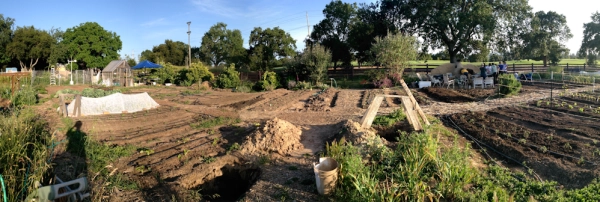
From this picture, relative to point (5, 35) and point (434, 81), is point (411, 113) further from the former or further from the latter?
point (5, 35)

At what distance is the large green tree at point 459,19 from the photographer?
2478 cm

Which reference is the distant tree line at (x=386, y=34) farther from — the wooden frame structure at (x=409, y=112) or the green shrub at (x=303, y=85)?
the wooden frame structure at (x=409, y=112)

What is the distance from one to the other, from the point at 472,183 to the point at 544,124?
478 centimetres

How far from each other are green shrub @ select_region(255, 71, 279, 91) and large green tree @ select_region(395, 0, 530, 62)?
40.8 ft

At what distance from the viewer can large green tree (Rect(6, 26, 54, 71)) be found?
37312 mm

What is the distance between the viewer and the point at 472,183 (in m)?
4.77

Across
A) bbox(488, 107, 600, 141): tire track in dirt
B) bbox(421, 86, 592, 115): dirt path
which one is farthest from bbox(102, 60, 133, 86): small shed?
bbox(488, 107, 600, 141): tire track in dirt

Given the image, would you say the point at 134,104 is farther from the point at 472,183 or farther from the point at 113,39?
the point at 113,39

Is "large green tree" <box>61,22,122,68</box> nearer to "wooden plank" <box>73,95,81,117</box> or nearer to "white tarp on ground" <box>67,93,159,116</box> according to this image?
"white tarp on ground" <box>67,93,159,116</box>

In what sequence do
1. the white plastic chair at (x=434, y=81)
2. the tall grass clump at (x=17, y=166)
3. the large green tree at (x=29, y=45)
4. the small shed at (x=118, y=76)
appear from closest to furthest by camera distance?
the tall grass clump at (x=17, y=166) < the white plastic chair at (x=434, y=81) < the small shed at (x=118, y=76) < the large green tree at (x=29, y=45)

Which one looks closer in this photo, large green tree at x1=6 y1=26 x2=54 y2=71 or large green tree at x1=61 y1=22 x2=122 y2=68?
large green tree at x1=6 y1=26 x2=54 y2=71

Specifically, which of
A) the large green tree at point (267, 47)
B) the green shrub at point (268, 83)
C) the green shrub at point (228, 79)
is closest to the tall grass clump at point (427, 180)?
the green shrub at point (268, 83)

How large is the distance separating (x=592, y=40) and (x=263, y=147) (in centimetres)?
4600

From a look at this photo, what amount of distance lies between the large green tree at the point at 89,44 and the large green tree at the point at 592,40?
55.9m
